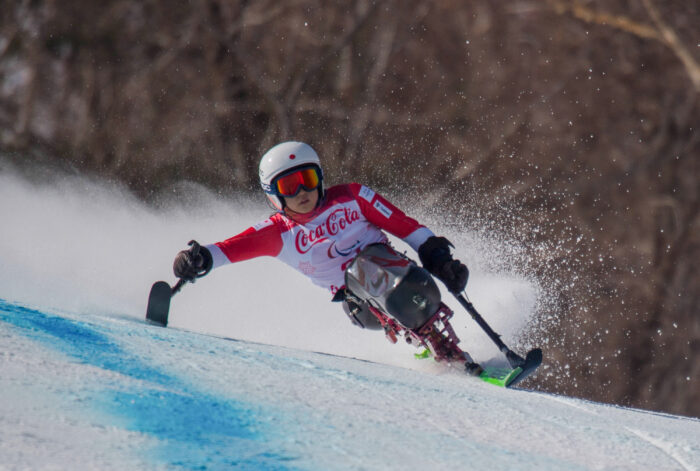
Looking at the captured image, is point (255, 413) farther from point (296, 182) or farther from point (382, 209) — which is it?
point (382, 209)

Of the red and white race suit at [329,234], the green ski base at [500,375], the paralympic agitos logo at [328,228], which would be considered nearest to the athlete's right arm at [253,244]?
the red and white race suit at [329,234]

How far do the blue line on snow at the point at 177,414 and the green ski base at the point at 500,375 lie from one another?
5.79 feet

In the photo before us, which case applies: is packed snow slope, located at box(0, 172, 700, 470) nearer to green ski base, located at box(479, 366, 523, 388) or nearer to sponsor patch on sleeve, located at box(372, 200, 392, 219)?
green ski base, located at box(479, 366, 523, 388)

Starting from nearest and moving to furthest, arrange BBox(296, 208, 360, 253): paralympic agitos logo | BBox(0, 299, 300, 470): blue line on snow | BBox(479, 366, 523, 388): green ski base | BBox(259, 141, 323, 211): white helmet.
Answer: BBox(0, 299, 300, 470): blue line on snow < BBox(479, 366, 523, 388): green ski base < BBox(259, 141, 323, 211): white helmet < BBox(296, 208, 360, 253): paralympic agitos logo

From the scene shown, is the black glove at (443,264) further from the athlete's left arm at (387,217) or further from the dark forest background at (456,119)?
the dark forest background at (456,119)

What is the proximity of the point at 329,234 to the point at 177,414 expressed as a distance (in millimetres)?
2235

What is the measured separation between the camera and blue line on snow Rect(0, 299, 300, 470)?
1989mm

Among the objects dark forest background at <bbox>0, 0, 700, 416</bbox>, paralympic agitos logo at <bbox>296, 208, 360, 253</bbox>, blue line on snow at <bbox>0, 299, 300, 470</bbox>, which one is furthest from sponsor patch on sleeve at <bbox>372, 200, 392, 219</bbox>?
dark forest background at <bbox>0, 0, 700, 416</bbox>

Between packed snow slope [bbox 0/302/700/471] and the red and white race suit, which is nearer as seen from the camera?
packed snow slope [bbox 0/302/700/471]

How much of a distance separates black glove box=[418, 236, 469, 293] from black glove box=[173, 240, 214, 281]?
105 cm

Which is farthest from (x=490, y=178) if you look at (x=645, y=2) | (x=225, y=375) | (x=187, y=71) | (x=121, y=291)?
(x=225, y=375)

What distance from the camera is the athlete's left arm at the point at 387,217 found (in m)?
4.44

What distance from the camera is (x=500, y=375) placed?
4.09 metres

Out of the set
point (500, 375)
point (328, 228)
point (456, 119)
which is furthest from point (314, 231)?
point (456, 119)
